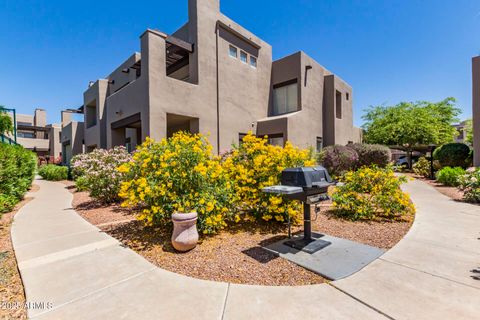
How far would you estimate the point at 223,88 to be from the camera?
12.9m

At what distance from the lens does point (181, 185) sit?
14.4 feet

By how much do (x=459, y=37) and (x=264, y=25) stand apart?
Answer: 1073 centimetres

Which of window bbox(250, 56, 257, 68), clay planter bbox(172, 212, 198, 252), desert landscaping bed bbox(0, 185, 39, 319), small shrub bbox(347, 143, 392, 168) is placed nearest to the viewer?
desert landscaping bed bbox(0, 185, 39, 319)

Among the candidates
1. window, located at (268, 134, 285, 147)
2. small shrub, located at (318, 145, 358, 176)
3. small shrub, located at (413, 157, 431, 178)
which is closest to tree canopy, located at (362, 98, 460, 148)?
small shrub, located at (413, 157, 431, 178)

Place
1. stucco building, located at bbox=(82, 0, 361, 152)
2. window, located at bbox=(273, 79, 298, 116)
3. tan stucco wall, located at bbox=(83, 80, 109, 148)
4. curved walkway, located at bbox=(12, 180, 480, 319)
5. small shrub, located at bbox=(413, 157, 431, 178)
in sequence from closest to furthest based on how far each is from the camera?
curved walkway, located at bbox=(12, 180, 480, 319), stucco building, located at bbox=(82, 0, 361, 152), small shrub, located at bbox=(413, 157, 431, 178), window, located at bbox=(273, 79, 298, 116), tan stucco wall, located at bbox=(83, 80, 109, 148)

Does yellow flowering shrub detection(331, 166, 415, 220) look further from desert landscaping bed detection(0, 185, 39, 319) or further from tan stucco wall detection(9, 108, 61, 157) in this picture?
tan stucco wall detection(9, 108, 61, 157)

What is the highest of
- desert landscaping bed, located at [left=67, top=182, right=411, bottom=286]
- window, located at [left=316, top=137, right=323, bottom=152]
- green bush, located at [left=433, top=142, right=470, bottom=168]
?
window, located at [left=316, top=137, right=323, bottom=152]

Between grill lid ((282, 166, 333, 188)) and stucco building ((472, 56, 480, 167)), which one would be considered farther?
stucco building ((472, 56, 480, 167))

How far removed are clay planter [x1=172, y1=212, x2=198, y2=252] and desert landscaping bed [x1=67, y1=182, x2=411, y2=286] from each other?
0.14 meters

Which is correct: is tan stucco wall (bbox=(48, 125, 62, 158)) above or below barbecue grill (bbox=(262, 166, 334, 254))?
above

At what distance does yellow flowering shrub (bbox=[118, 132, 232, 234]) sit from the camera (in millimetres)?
4250

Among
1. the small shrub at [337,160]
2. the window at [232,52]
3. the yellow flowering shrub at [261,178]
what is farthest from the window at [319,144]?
the yellow flowering shrub at [261,178]

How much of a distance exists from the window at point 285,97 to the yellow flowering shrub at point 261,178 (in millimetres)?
11176

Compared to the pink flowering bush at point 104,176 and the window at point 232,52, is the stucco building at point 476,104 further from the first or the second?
the pink flowering bush at point 104,176
